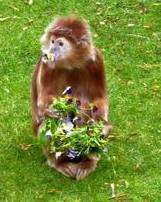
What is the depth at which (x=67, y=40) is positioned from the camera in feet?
20.2

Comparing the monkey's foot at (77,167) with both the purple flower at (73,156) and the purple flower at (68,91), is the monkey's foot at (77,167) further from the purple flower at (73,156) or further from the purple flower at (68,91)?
the purple flower at (68,91)

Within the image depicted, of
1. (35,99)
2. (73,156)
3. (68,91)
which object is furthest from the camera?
(35,99)

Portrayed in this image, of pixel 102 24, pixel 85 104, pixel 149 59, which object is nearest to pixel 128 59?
pixel 149 59

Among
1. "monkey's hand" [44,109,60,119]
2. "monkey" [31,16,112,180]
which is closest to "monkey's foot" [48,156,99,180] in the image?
"monkey" [31,16,112,180]

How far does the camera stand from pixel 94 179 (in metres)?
6.48

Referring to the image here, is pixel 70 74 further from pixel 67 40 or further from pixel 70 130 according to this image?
pixel 70 130

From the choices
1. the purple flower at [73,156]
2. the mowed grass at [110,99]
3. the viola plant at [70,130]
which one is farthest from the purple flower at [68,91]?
the mowed grass at [110,99]

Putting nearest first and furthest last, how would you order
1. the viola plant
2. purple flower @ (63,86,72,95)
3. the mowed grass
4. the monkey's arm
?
1. the viola plant
2. purple flower @ (63,86,72,95)
3. the mowed grass
4. the monkey's arm

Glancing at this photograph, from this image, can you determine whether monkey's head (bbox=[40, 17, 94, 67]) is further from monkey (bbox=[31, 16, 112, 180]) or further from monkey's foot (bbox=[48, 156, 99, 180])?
monkey's foot (bbox=[48, 156, 99, 180])

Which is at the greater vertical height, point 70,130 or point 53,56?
point 53,56

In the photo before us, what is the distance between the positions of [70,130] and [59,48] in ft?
2.34

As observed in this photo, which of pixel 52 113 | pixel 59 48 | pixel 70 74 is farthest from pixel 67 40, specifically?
pixel 52 113

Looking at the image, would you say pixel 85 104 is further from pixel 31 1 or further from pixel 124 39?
pixel 31 1

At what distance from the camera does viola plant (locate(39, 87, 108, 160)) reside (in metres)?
6.07
